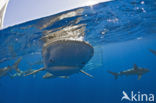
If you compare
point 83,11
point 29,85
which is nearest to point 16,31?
point 83,11

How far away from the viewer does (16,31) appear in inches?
462

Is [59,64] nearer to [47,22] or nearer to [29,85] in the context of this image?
[47,22]

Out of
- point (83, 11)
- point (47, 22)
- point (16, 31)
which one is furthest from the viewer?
point (16, 31)

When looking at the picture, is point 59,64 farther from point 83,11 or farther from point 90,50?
point 83,11

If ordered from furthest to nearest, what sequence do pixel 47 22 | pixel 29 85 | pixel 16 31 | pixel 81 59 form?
pixel 29 85, pixel 16 31, pixel 47 22, pixel 81 59

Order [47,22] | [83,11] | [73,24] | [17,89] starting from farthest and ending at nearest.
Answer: [17,89] < [73,24] < [47,22] < [83,11]

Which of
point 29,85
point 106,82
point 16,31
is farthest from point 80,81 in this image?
point 16,31

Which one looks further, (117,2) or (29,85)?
(29,85)

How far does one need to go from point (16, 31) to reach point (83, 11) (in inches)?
258

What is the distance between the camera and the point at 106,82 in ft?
453

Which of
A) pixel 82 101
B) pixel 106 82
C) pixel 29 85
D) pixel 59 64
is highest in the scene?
pixel 59 64

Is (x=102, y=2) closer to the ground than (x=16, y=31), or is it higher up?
higher up

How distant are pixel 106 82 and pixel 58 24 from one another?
136194mm

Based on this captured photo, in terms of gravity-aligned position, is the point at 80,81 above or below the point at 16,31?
below
